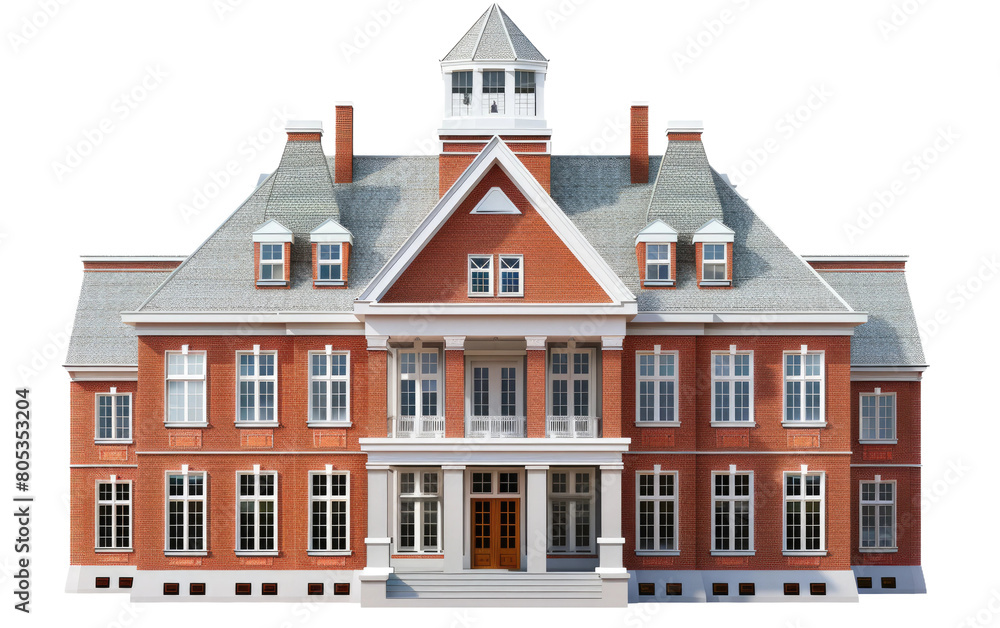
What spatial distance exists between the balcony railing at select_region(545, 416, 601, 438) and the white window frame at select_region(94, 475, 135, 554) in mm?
14466

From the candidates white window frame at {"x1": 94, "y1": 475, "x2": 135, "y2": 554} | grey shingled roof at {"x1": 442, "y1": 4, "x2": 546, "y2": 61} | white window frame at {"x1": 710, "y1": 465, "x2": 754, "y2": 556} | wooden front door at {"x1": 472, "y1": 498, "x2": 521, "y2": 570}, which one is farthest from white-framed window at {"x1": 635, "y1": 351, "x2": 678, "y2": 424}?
white window frame at {"x1": 94, "y1": 475, "x2": 135, "y2": 554}

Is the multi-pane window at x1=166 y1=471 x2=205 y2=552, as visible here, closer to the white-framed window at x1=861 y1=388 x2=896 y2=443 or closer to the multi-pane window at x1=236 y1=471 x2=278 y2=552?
the multi-pane window at x1=236 y1=471 x2=278 y2=552

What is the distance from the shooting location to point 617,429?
4394cm

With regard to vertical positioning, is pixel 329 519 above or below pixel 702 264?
below

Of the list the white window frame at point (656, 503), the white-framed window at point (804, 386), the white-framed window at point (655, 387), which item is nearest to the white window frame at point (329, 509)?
the white window frame at point (656, 503)

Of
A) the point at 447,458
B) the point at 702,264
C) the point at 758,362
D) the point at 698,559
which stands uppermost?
the point at 702,264

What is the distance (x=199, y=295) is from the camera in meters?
46.0

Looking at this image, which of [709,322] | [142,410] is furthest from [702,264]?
[142,410]

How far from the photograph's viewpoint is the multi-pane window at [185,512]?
4528cm

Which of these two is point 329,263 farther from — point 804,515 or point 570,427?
point 804,515

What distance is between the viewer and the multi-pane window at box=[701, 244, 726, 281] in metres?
46.4

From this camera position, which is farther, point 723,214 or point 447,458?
point 723,214

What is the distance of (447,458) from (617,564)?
6.13 m

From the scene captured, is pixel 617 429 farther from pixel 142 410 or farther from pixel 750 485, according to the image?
pixel 142 410
